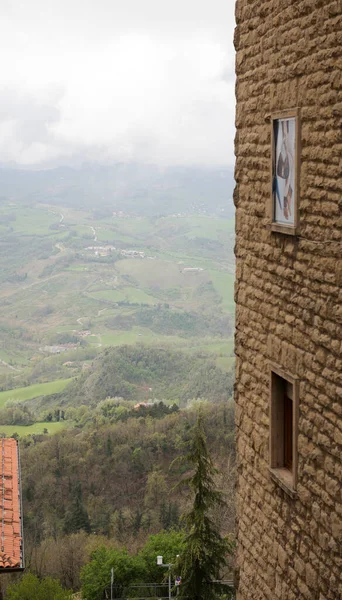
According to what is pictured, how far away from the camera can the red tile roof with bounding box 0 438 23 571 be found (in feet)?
33.1

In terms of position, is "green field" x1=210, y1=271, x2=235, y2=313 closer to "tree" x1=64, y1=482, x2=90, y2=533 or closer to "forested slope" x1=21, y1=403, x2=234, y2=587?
"forested slope" x1=21, y1=403, x2=234, y2=587

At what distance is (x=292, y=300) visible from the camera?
5.12 metres

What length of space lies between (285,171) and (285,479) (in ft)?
6.79

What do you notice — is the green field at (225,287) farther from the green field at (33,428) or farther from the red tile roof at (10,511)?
the red tile roof at (10,511)

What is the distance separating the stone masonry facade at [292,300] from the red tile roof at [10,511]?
15.1 feet

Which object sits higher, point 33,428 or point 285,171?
point 285,171

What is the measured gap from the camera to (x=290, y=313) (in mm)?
5160

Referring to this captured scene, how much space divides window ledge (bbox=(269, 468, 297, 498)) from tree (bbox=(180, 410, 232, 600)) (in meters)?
9.67

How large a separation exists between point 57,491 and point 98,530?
6.60 metres

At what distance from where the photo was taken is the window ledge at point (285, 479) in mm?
5223

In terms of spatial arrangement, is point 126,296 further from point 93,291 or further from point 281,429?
point 281,429

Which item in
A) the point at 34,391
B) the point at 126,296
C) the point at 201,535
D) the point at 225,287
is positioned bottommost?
the point at 34,391

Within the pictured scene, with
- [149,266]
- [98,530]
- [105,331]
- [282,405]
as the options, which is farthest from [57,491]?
[149,266]

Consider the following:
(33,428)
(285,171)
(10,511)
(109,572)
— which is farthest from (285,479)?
(33,428)
